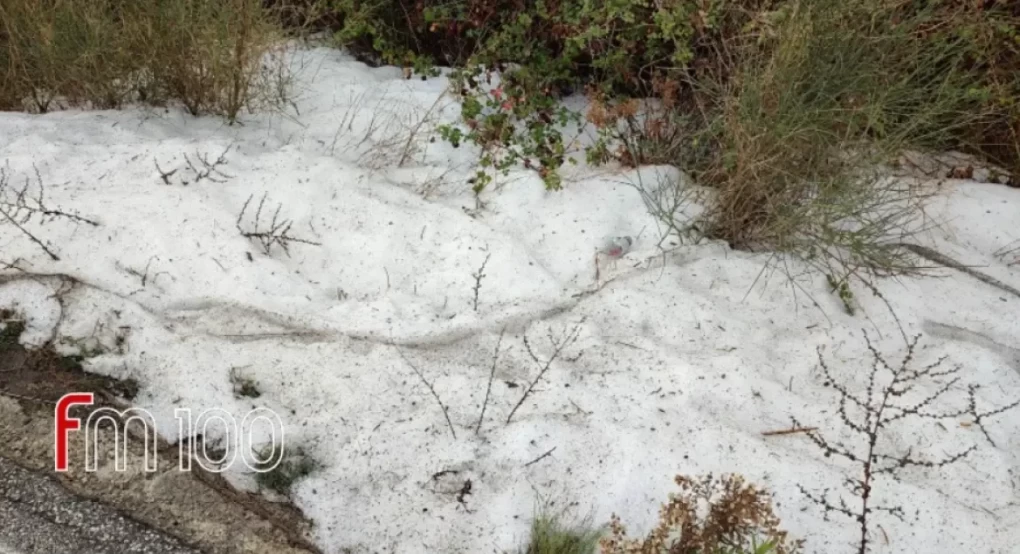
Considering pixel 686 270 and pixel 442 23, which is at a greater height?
pixel 442 23

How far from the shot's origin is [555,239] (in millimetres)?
3023

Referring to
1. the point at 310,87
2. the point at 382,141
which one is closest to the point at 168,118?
the point at 310,87

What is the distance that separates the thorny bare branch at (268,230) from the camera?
113 inches

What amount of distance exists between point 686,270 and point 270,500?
1541mm

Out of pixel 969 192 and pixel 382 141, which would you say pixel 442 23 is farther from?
pixel 969 192

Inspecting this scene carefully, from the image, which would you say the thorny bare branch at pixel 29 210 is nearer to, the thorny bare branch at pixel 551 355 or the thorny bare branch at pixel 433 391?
the thorny bare branch at pixel 433 391

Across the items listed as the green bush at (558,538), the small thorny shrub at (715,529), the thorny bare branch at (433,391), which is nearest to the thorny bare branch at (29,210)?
the thorny bare branch at (433,391)

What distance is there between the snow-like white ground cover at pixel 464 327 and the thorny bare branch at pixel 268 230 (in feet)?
A: 0.09

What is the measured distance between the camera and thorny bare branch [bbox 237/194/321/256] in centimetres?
288

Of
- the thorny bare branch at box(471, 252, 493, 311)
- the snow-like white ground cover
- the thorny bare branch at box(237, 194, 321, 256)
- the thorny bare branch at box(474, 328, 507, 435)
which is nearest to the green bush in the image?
the snow-like white ground cover

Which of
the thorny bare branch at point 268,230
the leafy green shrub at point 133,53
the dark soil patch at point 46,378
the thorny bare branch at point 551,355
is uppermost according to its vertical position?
the leafy green shrub at point 133,53

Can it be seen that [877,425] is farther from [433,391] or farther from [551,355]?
[433,391]

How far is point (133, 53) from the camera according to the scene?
3391 millimetres

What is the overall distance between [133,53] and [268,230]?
108 centimetres
